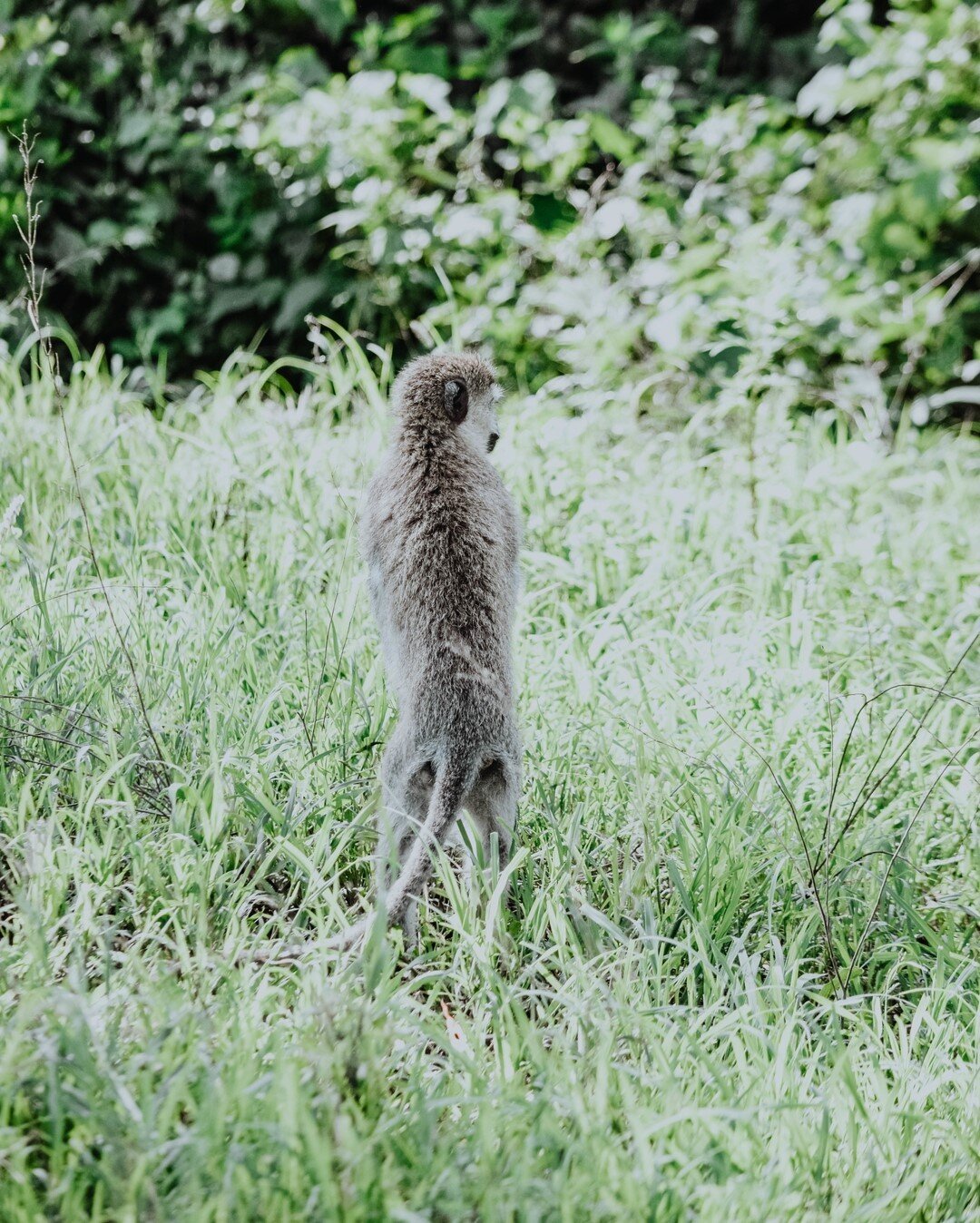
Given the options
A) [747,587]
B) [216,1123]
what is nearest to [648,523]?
[747,587]

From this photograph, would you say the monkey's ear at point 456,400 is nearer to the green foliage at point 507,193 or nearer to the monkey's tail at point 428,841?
the monkey's tail at point 428,841

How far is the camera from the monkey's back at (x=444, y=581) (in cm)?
255

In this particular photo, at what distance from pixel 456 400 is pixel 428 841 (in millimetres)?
1006

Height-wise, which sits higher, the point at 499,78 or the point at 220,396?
the point at 499,78

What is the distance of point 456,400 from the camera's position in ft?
9.39

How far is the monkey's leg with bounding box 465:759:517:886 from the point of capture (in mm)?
2607

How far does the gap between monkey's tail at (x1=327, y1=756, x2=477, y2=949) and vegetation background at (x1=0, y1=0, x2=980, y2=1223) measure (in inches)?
3.2

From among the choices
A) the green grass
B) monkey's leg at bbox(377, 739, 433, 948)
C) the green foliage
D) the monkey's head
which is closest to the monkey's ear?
the monkey's head

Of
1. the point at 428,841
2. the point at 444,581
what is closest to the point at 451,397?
the point at 444,581

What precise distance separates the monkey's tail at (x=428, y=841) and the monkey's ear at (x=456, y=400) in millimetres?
801

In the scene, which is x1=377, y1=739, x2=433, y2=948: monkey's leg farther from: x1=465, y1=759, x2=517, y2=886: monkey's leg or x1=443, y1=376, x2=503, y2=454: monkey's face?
x1=443, y1=376, x2=503, y2=454: monkey's face

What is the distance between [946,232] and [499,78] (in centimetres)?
245

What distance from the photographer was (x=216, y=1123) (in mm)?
1788

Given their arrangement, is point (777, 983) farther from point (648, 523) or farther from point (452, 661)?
point (648, 523)
